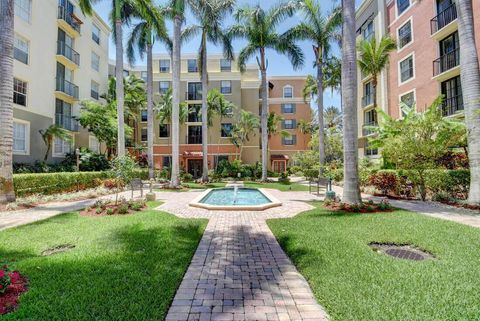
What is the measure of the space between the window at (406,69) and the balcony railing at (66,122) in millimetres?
31135

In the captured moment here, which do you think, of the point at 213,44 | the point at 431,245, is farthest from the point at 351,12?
the point at 213,44

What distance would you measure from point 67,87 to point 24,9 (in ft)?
20.7

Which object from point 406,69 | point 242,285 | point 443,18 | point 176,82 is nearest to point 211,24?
point 176,82

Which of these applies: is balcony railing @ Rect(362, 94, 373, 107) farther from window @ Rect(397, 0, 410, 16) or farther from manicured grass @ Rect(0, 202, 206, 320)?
manicured grass @ Rect(0, 202, 206, 320)

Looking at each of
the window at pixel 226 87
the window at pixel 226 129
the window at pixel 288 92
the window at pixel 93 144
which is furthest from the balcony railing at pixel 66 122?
the window at pixel 288 92

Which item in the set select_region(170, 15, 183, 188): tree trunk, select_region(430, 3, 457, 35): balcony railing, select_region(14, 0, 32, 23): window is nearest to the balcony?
select_region(14, 0, 32, 23): window

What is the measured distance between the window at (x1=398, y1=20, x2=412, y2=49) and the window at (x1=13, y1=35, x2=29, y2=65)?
3167 centimetres

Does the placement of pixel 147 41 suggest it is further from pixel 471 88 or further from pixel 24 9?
pixel 471 88

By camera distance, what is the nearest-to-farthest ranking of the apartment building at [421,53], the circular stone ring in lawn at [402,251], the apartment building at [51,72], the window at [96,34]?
the circular stone ring in lawn at [402,251]
the apartment building at [51,72]
the apartment building at [421,53]
the window at [96,34]

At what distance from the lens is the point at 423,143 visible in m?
12.5

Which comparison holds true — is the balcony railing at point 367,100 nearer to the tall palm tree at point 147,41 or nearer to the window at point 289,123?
the window at point 289,123

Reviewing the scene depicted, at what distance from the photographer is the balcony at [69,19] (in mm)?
22781

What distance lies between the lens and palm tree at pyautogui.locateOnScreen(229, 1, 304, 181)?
24.9 m

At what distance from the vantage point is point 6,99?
1160cm
